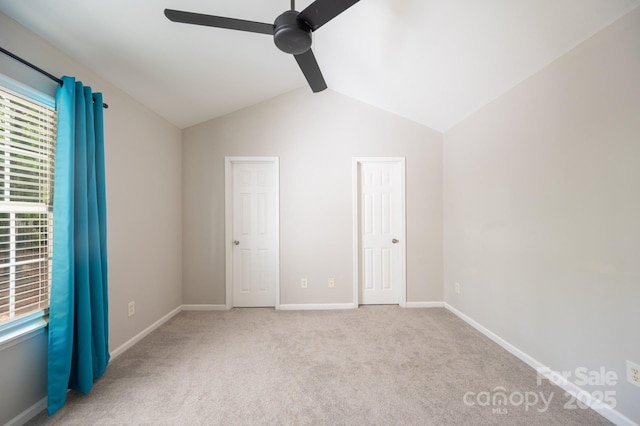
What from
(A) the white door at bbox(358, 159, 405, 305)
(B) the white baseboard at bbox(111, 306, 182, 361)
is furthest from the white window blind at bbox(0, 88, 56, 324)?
(A) the white door at bbox(358, 159, 405, 305)

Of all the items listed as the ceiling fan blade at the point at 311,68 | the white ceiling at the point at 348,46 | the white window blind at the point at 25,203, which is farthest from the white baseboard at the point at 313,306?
the white ceiling at the point at 348,46

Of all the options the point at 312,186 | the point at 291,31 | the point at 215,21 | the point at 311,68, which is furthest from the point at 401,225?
the point at 215,21

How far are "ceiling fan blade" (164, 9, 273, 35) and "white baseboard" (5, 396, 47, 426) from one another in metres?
2.38

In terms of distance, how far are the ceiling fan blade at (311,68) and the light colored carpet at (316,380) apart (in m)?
2.22

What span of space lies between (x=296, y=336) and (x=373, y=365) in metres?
0.81

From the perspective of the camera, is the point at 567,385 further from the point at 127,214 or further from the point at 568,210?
the point at 127,214

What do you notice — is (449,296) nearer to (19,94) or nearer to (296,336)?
(296,336)

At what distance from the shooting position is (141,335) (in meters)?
2.28

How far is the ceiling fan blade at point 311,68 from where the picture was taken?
150 cm

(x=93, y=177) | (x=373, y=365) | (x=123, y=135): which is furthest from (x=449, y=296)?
(x=123, y=135)

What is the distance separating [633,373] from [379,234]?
216cm

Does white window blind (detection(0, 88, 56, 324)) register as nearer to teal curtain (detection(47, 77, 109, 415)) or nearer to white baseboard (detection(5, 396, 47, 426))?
teal curtain (detection(47, 77, 109, 415))

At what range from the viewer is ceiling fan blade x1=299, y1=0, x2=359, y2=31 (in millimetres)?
1110

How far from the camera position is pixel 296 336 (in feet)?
7.63
